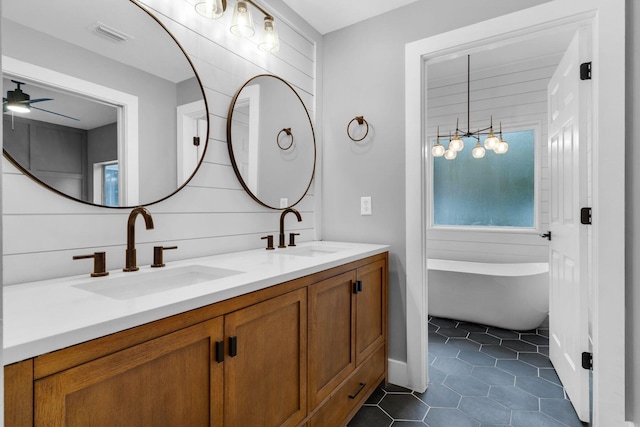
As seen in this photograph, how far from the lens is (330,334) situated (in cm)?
168

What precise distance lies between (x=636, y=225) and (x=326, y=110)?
1.93m

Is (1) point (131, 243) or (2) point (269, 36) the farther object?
(2) point (269, 36)

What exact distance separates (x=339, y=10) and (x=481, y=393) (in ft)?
8.55

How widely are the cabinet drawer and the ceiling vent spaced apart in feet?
5.85

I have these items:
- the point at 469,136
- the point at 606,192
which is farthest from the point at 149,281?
the point at 469,136

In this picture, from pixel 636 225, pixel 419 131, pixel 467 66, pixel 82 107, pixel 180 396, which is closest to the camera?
pixel 180 396

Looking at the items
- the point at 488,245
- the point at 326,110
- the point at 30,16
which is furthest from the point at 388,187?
the point at 488,245

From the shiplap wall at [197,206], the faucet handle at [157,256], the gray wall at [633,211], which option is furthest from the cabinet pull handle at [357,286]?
the gray wall at [633,211]

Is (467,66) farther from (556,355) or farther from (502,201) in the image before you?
(556,355)

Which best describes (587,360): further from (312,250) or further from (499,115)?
(499,115)

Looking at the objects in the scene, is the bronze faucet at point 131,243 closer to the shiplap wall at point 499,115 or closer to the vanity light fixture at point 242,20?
the vanity light fixture at point 242,20

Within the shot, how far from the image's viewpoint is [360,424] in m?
1.87

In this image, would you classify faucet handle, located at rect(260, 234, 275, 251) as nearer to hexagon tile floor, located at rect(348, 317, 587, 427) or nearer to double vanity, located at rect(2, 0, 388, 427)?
double vanity, located at rect(2, 0, 388, 427)

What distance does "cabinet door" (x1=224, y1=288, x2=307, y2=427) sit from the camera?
1154 millimetres
